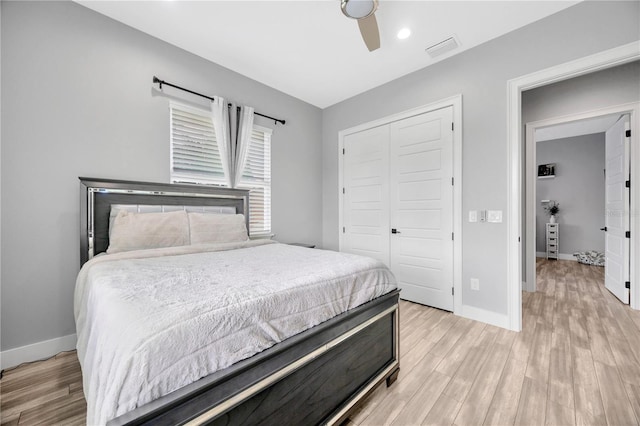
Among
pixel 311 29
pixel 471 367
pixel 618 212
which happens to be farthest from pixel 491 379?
pixel 311 29

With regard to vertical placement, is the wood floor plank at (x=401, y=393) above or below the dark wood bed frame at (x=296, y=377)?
below

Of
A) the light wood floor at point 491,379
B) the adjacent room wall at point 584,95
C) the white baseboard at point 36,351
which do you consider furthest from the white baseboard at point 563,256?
the white baseboard at point 36,351

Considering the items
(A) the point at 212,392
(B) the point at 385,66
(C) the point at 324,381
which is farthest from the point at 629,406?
(B) the point at 385,66

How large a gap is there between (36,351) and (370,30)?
3.62 m

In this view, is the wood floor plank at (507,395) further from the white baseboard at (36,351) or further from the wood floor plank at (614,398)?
the white baseboard at (36,351)

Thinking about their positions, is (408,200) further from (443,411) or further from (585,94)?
(585,94)

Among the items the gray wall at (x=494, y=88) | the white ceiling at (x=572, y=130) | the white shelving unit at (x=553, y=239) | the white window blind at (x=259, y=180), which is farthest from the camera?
the white shelving unit at (x=553, y=239)

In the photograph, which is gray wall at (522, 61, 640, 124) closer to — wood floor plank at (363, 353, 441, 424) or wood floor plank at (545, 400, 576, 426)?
wood floor plank at (545, 400, 576, 426)

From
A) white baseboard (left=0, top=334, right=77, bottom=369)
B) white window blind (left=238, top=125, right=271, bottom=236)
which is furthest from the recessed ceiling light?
white baseboard (left=0, top=334, right=77, bottom=369)

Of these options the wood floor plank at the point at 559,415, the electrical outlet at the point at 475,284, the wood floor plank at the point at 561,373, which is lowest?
the wood floor plank at the point at 559,415

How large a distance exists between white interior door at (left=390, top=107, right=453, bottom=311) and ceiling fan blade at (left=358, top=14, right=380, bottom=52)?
52.5 inches

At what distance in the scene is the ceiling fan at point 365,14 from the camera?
1.74 metres

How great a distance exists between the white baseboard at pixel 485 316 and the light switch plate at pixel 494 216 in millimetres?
937

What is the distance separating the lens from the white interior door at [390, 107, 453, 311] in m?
2.93
